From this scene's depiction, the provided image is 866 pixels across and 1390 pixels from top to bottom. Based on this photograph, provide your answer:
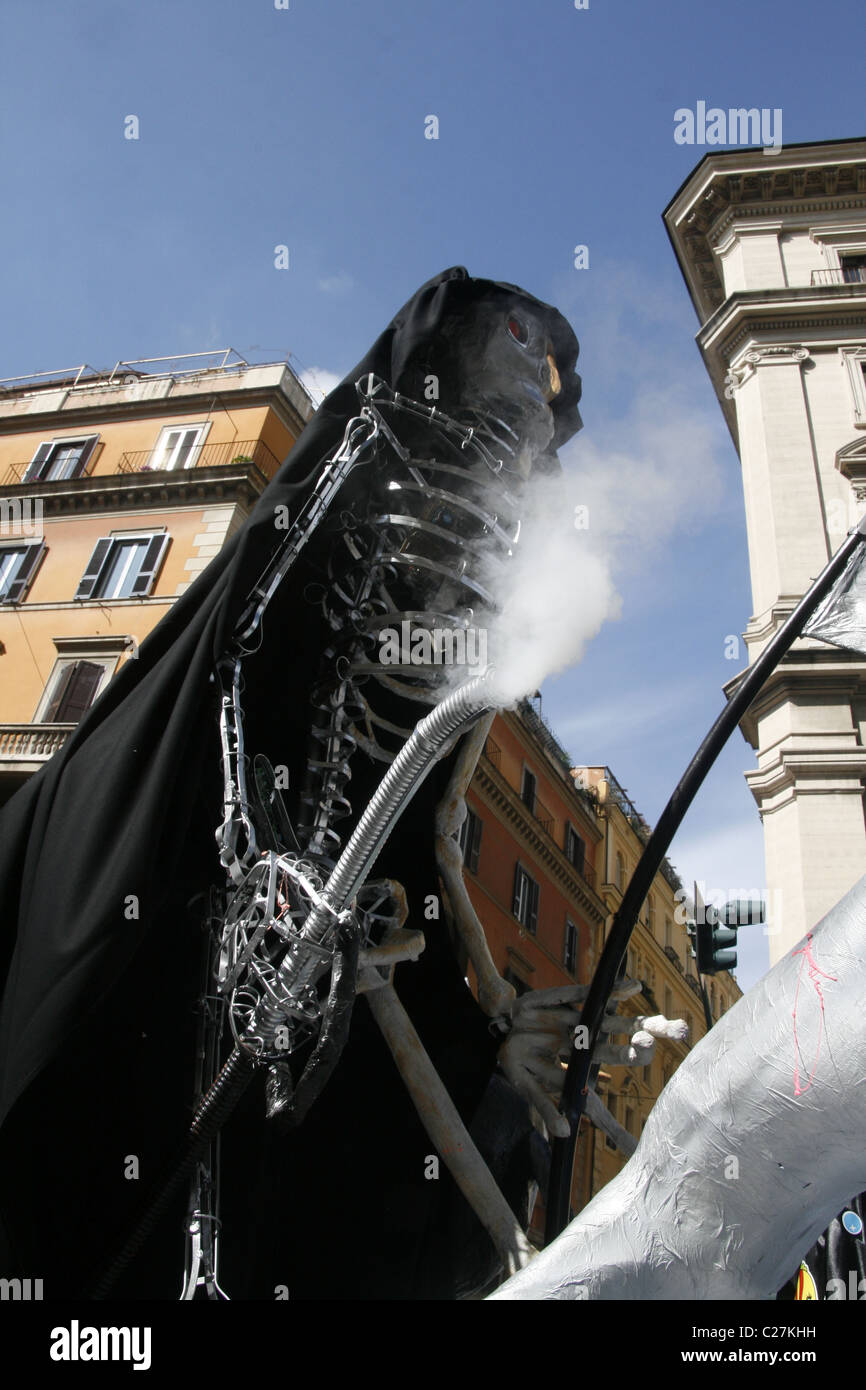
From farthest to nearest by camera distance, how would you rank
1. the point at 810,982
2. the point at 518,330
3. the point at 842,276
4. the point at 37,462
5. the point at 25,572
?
the point at 37,462, the point at 25,572, the point at 842,276, the point at 518,330, the point at 810,982

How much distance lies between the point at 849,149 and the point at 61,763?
23.2 meters

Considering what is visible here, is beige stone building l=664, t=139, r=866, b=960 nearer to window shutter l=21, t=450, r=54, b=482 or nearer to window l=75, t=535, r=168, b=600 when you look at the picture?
window l=75, t=535, r=168, b=600

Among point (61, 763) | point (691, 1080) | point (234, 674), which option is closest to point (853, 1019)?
Answer: point (691, 1080)

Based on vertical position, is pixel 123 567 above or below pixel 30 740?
above

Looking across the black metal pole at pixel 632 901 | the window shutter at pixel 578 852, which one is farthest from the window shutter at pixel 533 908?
the black metal pole at pixel 632 901

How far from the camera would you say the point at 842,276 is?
67.2ft

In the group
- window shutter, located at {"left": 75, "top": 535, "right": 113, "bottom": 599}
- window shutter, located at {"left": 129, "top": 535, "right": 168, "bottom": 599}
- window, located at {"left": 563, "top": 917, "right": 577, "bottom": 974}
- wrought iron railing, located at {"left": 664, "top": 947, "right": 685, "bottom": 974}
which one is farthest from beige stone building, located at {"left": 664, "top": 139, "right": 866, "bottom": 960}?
wrought iron railing, located at {"left": 664, "top": 947, "right": 685, "bottom": 974}

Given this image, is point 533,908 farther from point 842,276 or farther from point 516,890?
point 842,276

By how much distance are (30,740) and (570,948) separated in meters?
19.6

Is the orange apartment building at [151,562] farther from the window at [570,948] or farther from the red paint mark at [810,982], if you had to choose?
the red paint mark at [810,982]

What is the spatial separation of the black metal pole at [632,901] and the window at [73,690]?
16325 mm

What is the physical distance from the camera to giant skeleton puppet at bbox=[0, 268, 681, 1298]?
4.76 metres

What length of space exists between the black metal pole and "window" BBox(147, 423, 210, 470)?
19912 mm

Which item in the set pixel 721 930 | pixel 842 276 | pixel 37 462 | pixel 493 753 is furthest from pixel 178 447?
pixel 721 930
